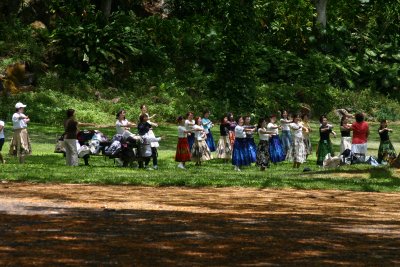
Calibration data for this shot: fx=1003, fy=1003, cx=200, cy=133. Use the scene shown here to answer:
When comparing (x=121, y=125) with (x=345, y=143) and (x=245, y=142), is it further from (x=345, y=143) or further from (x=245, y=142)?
(x=345, y=143)

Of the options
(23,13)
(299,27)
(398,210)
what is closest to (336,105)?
(299,27)

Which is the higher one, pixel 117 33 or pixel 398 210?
pixel 117 33

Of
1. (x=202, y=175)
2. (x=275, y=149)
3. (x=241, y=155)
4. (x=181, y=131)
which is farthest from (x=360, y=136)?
(x=202, y=175)

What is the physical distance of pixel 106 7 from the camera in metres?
50.0

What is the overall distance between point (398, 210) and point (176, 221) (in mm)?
4877

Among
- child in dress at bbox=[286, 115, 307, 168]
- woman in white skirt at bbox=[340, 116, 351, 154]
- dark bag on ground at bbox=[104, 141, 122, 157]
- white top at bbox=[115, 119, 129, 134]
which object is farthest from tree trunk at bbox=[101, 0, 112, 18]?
dark bag on ground at bbox=[104, 141, 122, 157]

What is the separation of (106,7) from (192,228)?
37.9m

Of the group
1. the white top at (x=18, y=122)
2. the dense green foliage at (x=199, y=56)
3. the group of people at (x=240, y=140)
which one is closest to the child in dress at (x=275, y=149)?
the group of people at (x=240, y=140)

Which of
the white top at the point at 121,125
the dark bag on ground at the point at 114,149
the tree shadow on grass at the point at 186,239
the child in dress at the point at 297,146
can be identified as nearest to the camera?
the tree shadow on grass at the point at 186,239

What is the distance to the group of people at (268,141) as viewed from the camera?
88.7 ft

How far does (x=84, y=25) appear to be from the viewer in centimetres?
4847

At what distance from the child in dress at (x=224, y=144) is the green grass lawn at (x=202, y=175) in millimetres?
962

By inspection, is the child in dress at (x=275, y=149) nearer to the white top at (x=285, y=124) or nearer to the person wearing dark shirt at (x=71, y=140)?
the white top at (x=285, y=124)

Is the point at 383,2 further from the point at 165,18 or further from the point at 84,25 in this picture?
the point at 84,25
